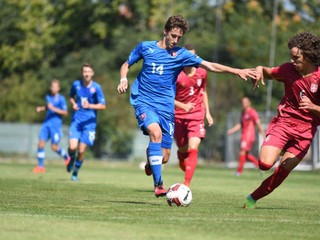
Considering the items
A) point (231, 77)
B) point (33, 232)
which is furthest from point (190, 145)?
Answer: point (231, 77)

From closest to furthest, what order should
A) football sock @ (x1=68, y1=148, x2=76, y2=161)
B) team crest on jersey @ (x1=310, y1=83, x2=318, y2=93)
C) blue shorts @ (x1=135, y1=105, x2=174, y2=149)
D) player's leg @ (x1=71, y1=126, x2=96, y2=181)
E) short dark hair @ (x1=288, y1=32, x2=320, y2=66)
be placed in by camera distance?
short dark hair @ (x1=288, y1=32, x2=320, y2=66) → team crest on jersey @ (x1=310, y1=83, x2=318, y2=93) → blue shorts @ (x1=135, y1=105, x2=174, y2=149) → player's leg @ (x1=71, y1=126, x2=96, y2=181) → football sock @ (x1=68, y1=148, x2=76, y2=161)

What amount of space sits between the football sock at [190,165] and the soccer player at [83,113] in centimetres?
408

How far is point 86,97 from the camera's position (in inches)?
773

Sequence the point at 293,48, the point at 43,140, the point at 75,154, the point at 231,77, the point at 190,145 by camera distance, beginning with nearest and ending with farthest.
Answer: the point at 293,48
the point at 190,145
the point at 75,154
the point at 43,140
the point at 231,77

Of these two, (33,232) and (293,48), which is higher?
(293,48)

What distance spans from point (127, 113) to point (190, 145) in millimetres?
29075

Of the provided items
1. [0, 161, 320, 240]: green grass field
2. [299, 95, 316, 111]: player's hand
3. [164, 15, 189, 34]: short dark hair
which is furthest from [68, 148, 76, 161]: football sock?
[299, 95, 316, 111]: player's hand

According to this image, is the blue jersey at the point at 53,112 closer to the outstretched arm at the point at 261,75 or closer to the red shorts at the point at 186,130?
the red shorts at the point at 186,130

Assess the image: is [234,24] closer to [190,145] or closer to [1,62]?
[1,62]

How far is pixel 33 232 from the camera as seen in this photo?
326 inches

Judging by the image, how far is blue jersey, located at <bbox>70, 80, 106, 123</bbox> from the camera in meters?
19.6

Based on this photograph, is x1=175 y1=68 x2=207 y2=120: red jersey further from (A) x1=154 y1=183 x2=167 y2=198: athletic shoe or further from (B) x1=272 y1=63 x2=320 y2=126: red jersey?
(B) x1=272 y1=63 x2=320 y2=126: red jersey

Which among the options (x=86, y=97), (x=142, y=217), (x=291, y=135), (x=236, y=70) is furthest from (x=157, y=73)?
(x=86, y=97)

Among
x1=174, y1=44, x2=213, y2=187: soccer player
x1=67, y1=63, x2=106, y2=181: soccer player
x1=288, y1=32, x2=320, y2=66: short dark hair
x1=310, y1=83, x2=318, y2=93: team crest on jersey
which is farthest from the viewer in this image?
x1=67, y1=63, x2=106, y2=181: soccer player
